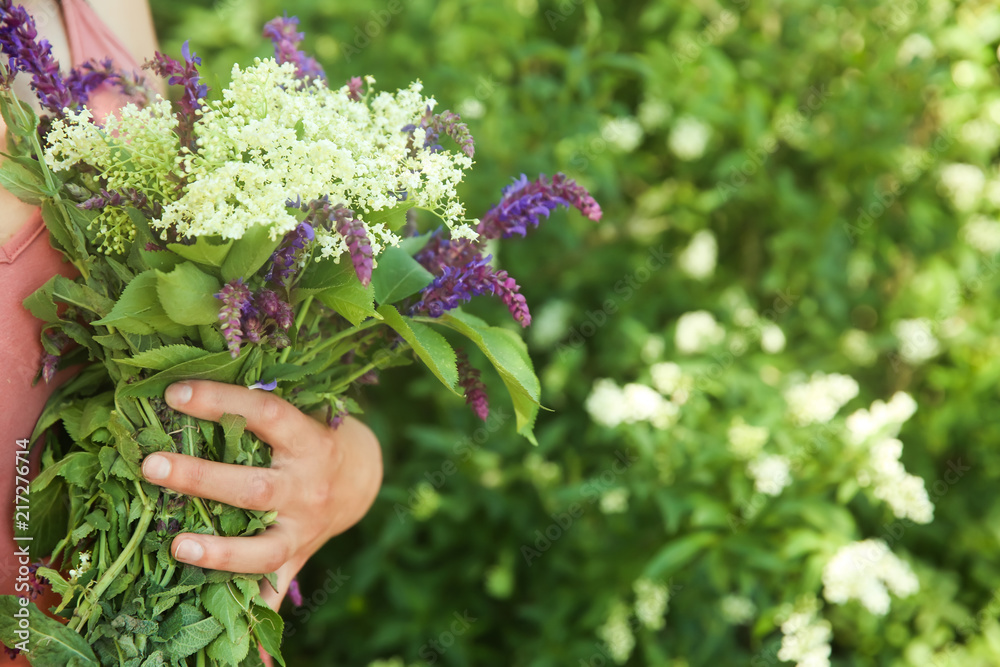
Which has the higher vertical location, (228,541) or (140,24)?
(140,24)

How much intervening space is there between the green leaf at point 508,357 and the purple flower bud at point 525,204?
4.7 inches

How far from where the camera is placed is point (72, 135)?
85cm

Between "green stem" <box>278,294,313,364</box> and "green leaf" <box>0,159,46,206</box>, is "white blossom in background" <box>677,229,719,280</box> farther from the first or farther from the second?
"green leaf" <box>0,159,46,206</box>

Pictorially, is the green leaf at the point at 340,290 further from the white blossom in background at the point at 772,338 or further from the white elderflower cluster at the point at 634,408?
the white blossom in background at the point at 772,338

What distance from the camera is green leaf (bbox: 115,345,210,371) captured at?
88 centimetres

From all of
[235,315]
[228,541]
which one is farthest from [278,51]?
[228,541]

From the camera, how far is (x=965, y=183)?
2299 mm

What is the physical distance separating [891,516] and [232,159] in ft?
6.58

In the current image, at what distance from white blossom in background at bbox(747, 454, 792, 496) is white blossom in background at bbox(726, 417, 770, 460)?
30mm

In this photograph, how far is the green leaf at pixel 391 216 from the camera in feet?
2.90

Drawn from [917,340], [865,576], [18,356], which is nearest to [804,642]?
[865,576]

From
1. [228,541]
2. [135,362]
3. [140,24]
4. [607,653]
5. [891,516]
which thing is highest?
[140,24]

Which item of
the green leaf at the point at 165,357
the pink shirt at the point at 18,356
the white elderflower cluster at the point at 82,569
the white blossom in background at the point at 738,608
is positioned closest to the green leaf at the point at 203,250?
the green leaf at the point at 165,357

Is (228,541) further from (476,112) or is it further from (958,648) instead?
(958,648)
